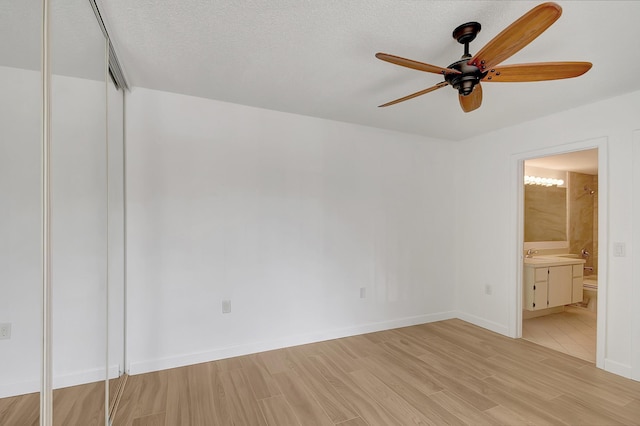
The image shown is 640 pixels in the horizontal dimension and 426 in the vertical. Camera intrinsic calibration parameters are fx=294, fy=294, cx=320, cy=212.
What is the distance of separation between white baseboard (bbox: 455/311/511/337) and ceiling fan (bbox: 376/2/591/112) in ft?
9.55

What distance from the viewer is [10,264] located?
2.69 ft

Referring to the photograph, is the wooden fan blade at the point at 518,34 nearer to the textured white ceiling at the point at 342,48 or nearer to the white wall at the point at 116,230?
the textured white ceiling at the point at 342,48

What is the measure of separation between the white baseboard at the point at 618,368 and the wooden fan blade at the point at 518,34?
288cm

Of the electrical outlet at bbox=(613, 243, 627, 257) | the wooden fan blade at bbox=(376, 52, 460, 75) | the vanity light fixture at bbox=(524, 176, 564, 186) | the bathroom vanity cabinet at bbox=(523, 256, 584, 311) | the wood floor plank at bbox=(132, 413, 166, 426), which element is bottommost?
the wood floor plank at bbox=(132, 413, 166, 426)

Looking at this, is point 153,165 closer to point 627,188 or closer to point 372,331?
point 372,331

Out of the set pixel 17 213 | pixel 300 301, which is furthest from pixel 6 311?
pixel 300 301

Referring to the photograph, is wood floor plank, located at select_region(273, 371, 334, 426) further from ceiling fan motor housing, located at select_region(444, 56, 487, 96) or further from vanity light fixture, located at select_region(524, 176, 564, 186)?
vanity light fixture, located at select_region(524, 176, 564, 186)

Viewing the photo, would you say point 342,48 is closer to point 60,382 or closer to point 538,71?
point 538,71

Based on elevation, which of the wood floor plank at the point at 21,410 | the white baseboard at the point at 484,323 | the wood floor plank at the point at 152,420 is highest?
the wood floor plank at the point at 21,410

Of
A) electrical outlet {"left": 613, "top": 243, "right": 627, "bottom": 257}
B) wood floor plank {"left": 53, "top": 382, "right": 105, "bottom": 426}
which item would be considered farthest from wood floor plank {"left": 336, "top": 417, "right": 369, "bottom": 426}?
electrical outlet {"left": 613, "top": 243, "right": 627, "bottom": 257}

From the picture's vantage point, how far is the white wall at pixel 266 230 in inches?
104

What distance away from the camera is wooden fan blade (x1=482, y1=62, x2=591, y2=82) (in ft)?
5.01

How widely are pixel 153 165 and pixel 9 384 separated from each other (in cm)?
213

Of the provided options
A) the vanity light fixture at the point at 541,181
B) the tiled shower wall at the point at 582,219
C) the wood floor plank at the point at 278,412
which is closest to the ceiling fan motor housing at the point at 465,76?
the wood floor plank at the point at 278,412
